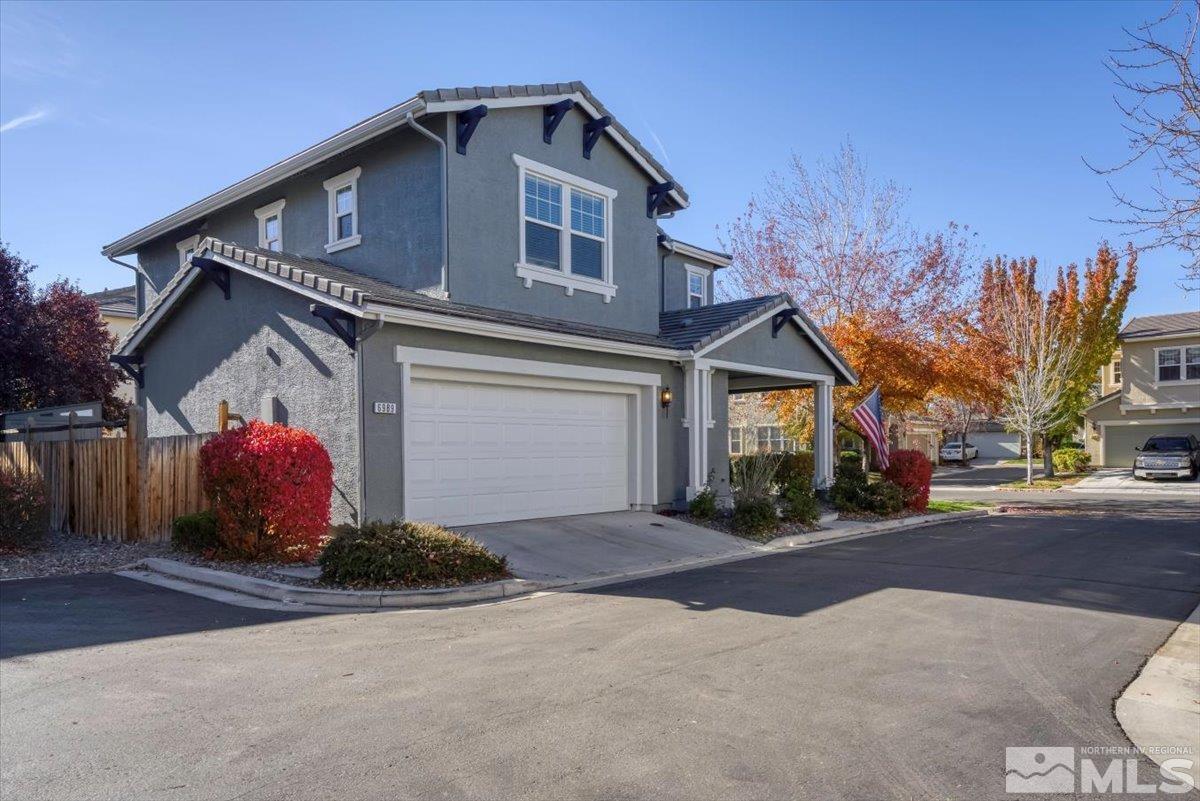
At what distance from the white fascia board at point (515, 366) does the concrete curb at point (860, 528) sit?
12.9 ft

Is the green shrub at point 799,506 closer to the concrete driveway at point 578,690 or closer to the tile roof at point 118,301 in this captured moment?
the concrete driveway at point 578,690

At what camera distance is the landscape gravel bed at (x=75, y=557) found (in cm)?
1092

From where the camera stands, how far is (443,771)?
450 cm

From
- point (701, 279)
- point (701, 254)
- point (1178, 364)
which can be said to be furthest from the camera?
point (1178, 364)

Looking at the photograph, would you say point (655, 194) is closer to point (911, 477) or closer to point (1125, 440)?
point (911, 477)

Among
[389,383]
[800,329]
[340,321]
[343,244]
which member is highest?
[343,244]

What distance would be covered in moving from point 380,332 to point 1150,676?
941cm

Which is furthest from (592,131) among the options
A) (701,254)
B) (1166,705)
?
(1166,705)

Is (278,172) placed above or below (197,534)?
above

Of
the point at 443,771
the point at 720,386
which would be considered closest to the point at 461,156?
the point at 720,386

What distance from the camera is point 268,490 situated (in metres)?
10.4

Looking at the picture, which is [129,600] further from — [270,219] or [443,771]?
[270,219]

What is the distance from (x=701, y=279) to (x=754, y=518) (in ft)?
34.3

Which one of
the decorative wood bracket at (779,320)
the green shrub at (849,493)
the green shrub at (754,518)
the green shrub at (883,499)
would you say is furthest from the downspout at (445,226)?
the green shrub at (883,499)
